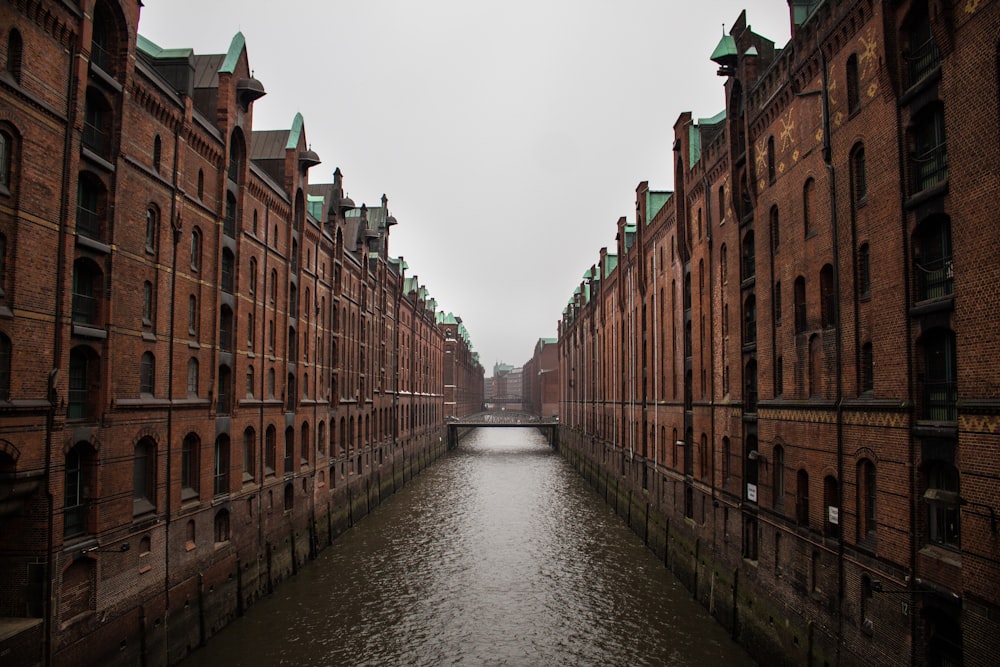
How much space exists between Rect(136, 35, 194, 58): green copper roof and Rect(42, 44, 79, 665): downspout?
20.8ft

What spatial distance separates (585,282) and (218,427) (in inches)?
1830

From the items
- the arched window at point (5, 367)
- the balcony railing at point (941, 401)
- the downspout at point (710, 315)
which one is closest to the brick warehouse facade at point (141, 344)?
the arched window at point (5, 367)

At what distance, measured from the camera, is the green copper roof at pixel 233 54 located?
71.1 feet

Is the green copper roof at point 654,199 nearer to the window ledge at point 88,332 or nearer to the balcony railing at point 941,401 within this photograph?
the balcony railing at point 941,401

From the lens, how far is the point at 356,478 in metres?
38.6

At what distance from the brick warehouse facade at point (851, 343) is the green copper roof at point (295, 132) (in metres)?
16.4

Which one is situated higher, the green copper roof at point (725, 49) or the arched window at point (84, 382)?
the green copper roof at point (725, 49)

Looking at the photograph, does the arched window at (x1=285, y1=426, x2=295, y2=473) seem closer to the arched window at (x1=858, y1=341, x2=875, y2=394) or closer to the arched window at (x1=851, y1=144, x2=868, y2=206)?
the arched window at (x1=858, y1=341, x2=875, y2=394)

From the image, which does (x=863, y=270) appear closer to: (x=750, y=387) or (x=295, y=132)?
(x=750, y=387)

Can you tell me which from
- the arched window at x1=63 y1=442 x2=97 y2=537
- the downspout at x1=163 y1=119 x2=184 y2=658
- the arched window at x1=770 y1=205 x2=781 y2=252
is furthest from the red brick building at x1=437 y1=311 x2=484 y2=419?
the arched window at x1=63 y1=442 x2=97 y2=537

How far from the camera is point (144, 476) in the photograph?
17.2m

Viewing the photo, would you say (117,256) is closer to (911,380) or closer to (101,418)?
(101,418)

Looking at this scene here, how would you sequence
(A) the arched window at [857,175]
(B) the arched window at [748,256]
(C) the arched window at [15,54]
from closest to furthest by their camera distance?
1. (C) the arched window at [15,54]
2. (A) the arched window at [857,175]
3. (B) the arched window at [748,256]

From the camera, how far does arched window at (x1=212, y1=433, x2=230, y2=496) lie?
21.6 m
